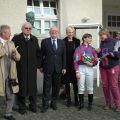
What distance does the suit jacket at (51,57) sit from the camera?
29.0ft

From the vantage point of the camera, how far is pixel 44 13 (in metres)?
15.7

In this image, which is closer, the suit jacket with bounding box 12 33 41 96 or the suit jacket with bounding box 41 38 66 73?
the suit jacket with bounding box 12 33 41 96

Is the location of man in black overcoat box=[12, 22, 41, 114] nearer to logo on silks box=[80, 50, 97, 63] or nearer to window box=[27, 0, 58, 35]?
logo on silks box=[80, 50, 97, 63]

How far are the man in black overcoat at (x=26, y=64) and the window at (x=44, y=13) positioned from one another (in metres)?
6.89

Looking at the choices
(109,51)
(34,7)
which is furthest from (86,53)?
(34,7)

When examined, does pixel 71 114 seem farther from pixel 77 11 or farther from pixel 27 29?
pixel 77 11

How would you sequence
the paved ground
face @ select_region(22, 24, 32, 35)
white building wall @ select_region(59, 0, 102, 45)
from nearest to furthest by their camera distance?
1. the paved ground
2. face @ select_region(22, 24, 32, 35)
3. white building wall @ select_region(59, 0, 102, 45)

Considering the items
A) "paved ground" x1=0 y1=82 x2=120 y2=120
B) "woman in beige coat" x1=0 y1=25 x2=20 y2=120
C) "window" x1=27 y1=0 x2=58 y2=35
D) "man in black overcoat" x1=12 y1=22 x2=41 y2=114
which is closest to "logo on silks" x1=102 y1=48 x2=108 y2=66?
A: "paved ground" x1=0 y1=82 x2=120 y2=120

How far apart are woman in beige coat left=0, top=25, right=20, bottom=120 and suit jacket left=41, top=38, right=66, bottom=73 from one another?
3.15 ft

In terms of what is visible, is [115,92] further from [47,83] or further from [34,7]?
[34,7]

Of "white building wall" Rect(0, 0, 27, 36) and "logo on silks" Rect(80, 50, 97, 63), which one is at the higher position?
"white building wall" Rect(0, 0, 27, 36)

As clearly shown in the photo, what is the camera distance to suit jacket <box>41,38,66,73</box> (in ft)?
29.0

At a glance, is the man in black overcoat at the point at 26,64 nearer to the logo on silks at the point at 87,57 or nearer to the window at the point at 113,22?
the logo on silks at the point at 87,57

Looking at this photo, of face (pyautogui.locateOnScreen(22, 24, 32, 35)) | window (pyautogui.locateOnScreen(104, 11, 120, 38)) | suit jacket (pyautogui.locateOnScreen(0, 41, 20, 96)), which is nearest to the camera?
suit jacket (pyautogui.locateOnScreen(0, 41, 20, 96))
